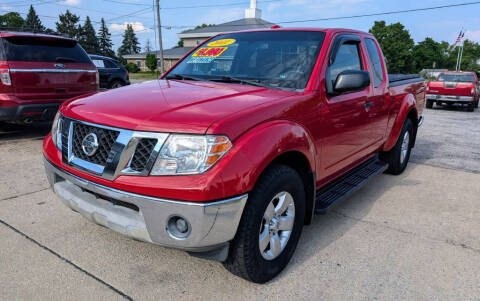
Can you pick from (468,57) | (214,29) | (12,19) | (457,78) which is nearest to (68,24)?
(12,19)

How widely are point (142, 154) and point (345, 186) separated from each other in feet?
7.33

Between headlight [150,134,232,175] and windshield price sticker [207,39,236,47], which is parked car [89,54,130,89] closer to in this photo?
windshield price sticker [207,39,236,47]

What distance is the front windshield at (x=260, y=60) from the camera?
3.01m

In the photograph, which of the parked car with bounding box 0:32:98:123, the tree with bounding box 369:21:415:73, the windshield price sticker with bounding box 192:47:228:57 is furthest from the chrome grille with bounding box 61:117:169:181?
the tree with bounding box 369:21:415:73

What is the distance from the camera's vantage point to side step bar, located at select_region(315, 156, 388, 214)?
313cm

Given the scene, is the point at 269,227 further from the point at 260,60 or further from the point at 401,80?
the point at 401,80

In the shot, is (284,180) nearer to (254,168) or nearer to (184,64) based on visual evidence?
(254,168)

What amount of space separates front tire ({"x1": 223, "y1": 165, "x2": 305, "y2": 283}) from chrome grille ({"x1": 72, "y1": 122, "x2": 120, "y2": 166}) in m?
0.90

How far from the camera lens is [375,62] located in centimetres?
422

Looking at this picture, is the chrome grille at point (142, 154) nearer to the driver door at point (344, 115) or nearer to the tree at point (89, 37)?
the driver door at point (344, 115)

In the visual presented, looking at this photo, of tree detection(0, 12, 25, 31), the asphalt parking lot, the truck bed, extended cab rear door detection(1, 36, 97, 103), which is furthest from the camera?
tree detection(0, 12, 25, 31)

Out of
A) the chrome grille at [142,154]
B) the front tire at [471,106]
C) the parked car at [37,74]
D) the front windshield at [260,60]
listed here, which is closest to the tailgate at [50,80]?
the parked car at [37,74]

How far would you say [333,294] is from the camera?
2.42 meters

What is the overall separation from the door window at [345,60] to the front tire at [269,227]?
110 cm
